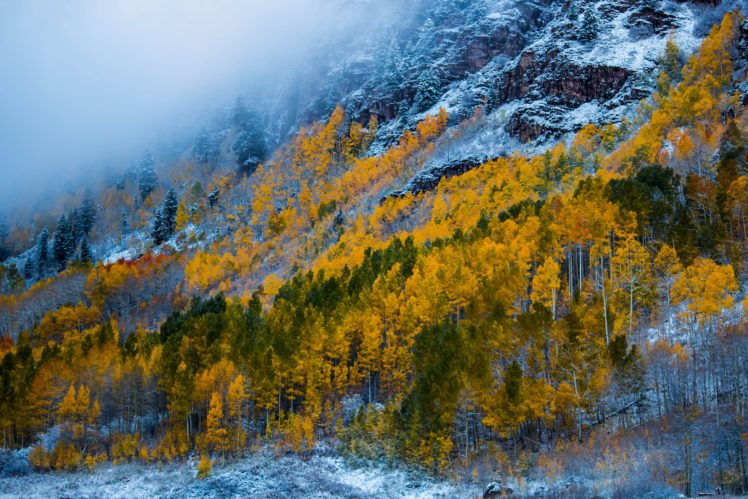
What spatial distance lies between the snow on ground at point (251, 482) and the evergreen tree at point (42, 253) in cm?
11687

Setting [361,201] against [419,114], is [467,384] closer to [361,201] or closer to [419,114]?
[361,201]

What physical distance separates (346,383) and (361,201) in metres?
65.6

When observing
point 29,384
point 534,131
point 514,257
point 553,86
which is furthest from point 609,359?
point 553,86

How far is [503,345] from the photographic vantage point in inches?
1457

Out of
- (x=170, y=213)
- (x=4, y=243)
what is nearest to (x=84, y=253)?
(x=170, y=213)

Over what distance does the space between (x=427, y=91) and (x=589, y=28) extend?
4371cm

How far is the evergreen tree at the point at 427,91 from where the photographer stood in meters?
141

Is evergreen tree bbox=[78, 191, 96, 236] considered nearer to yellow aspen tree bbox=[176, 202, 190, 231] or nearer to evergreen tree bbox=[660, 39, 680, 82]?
yellow aspen tree bbox=[176, 202, 190, 231]

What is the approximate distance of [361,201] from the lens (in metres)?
110

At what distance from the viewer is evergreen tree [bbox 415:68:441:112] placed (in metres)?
141

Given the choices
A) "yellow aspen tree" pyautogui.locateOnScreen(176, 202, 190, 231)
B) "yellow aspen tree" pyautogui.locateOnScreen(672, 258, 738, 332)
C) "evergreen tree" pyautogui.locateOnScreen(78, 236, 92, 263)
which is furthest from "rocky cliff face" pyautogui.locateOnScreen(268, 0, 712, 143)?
"evergreen tree" pyautogui.locateOnScreen(78, 236, 92, 263)

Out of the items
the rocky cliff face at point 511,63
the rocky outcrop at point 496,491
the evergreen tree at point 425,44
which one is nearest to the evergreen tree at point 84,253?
the rocky cliff face at point 511,63

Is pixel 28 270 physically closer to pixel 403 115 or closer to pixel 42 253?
pixel 42 253

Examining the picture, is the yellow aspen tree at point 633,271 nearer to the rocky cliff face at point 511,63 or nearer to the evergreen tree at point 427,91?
the rocky cliff face at point 511,63
